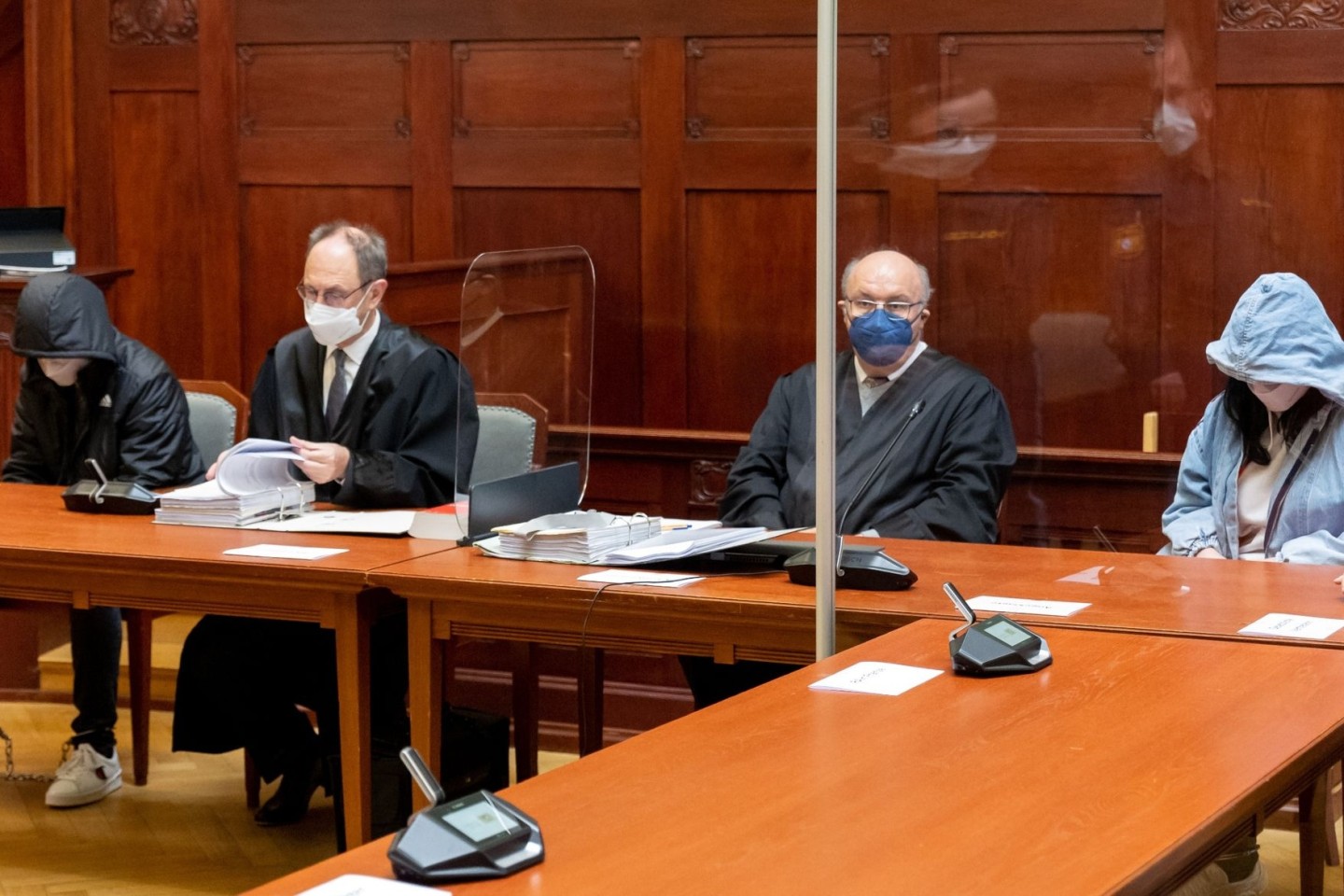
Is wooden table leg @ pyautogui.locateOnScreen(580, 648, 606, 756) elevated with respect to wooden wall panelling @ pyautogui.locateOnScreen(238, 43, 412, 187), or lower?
lower

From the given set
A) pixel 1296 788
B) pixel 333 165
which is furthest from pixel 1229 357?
pixel 333 165

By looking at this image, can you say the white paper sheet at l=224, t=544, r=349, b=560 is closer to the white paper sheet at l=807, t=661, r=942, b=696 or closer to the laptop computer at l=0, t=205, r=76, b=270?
the white paper sheet at l=807, t=661, r=942, b=696

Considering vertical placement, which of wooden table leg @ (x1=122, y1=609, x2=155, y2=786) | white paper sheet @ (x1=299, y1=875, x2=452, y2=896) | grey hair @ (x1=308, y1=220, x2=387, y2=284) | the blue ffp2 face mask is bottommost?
wooden table leg @ (x1=122, y1=609, x2=155, y2=786)

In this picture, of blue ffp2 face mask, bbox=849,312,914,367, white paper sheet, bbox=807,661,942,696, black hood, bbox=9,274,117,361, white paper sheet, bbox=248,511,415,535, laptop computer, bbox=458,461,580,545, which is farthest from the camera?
black hood, bbox=9,274,117,361

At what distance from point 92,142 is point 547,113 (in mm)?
1659

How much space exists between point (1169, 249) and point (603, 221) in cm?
176

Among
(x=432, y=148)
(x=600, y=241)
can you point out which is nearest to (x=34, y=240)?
(x=432, y=148)

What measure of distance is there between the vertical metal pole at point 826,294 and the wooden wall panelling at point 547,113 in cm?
282

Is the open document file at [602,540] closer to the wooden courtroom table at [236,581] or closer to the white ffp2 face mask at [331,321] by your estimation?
the wooden courtroom table at [236,581]

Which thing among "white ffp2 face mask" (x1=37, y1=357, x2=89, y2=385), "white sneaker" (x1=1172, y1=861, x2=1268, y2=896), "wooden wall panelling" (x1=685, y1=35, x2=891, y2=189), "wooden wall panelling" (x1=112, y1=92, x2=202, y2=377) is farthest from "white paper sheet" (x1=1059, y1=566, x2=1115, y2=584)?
"wooden wall panelling" (x1=112, y1=92, x2=202, y2=377)

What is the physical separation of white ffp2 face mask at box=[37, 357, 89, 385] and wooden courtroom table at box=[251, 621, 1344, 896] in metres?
2.52

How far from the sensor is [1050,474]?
435 centimetres

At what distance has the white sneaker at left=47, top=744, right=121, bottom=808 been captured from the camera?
4137mm

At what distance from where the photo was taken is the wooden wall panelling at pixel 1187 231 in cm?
432
